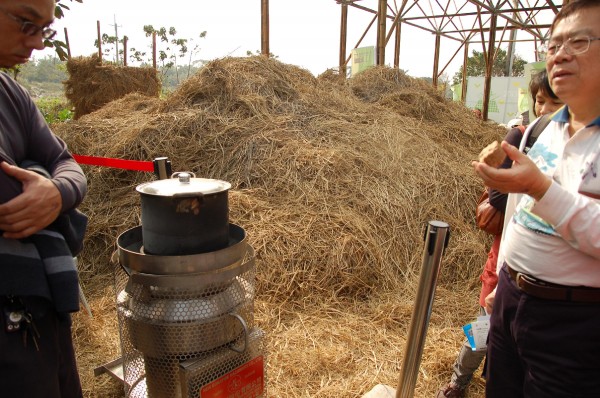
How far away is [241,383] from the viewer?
1655 mm

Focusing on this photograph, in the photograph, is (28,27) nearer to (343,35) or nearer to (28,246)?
(28,246)

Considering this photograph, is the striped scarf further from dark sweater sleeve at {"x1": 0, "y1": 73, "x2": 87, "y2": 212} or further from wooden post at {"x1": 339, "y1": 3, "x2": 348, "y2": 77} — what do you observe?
wooden post at {"x1": 339, "y1": 3, "x2": 348, "y2": 77}

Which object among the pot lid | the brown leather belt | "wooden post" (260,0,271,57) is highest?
"wooden post" (260,0,271,57)

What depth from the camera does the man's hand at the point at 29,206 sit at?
109 cm

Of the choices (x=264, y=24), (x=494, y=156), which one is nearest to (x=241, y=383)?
(x=494, y=156)

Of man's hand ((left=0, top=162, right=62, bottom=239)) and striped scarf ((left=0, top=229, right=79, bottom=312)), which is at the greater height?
man's hand ((left=0, top=162, right=62, bottom=239))

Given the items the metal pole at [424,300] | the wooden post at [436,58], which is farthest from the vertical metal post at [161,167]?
the wooden post at [436,58]

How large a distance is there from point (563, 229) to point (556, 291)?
20 centimetres

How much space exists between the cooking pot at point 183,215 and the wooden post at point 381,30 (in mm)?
7356

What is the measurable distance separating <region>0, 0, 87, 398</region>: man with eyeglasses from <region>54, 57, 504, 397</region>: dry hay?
1.36 meters

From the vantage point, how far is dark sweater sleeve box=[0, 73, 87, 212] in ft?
4.06

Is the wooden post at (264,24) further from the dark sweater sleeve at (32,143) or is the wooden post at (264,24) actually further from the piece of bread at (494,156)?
the piece of bread at (494,156)

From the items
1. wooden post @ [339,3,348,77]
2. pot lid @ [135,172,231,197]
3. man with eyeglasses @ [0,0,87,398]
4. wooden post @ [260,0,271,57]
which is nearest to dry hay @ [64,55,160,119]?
wooden post @ [260,0,271,57]

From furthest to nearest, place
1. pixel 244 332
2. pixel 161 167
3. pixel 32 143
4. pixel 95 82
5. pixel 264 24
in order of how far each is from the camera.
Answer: pixel 95 82 → pixel 264 24 → pixel 161 167 → pixel 244 332 → pixel 32 143
